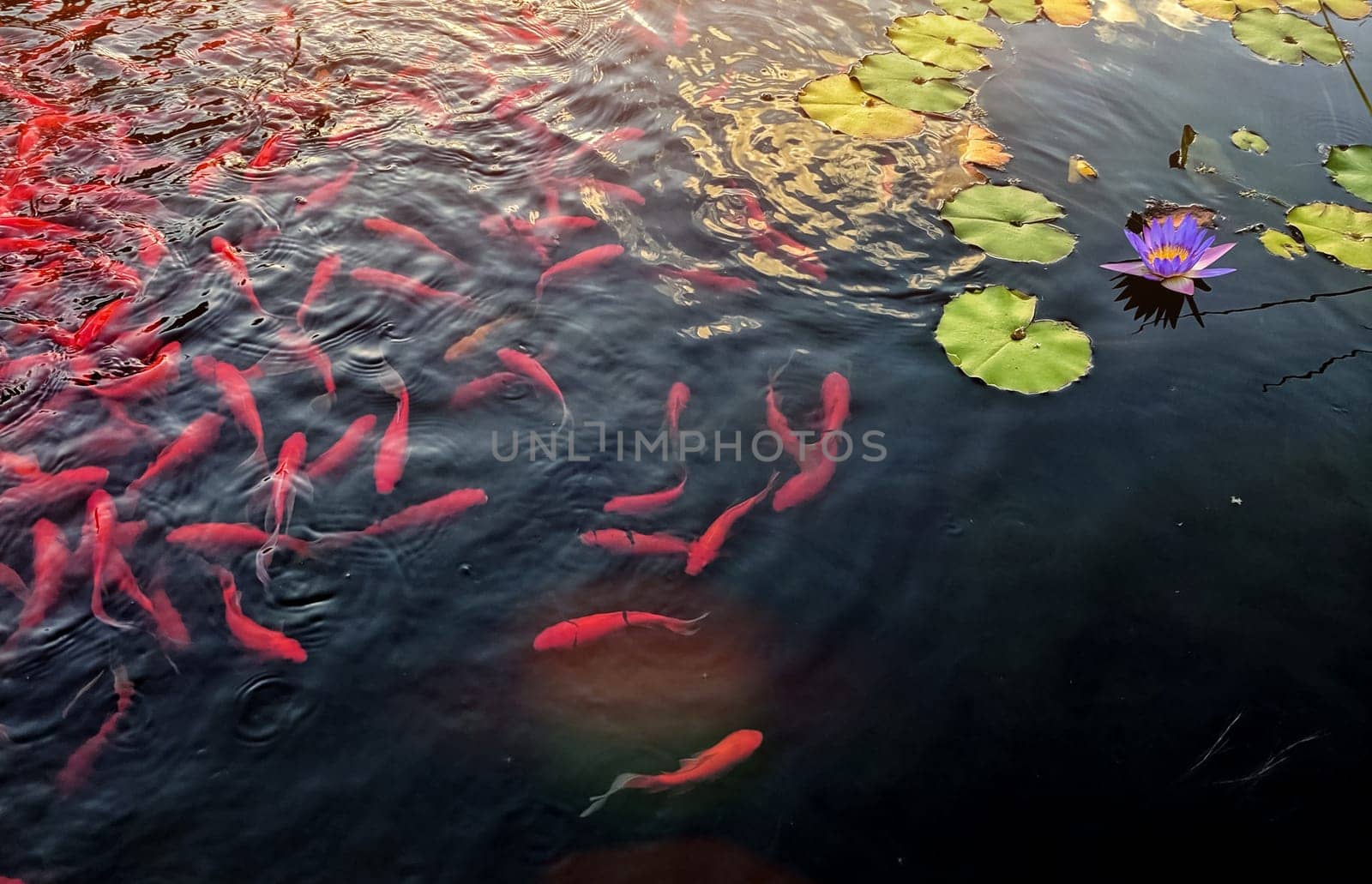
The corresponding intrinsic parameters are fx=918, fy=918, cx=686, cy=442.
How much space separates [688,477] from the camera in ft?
9.48

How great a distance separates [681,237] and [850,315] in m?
0.75

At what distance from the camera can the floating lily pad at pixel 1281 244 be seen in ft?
12.2

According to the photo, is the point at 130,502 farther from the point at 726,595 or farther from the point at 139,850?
the point at 726,595

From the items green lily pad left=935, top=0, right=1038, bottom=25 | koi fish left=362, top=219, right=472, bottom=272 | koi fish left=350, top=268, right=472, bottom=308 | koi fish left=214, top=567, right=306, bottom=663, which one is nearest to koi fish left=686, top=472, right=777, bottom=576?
koi fish left=214, top=567, right=306, bottom=663

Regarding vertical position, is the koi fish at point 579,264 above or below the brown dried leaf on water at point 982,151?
below

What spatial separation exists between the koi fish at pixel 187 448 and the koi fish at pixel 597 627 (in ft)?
4.03

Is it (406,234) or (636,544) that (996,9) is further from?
(636,544)

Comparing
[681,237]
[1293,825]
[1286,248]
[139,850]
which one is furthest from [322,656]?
[1286,248]

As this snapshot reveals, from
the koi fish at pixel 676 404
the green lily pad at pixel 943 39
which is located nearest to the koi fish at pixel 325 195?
the koi fish at pixel 676 404

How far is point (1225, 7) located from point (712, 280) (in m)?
3.82

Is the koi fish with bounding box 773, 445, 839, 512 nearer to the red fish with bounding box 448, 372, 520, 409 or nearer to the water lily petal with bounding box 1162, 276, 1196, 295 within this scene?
the red fish with bounding box 448, 372, 520, 409

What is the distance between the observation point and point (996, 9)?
5000 millimetres

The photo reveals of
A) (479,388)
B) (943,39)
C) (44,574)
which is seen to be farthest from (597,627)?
(943,39)

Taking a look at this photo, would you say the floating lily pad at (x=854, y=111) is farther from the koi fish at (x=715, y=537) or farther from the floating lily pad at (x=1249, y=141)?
the koi fish at (x=715, y=537)
